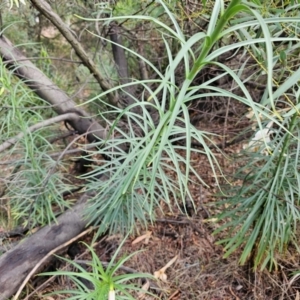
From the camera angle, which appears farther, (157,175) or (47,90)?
(47,90)

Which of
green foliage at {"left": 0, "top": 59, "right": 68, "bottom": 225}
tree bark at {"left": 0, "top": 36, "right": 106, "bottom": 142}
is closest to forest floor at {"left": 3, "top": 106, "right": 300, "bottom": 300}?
green foliage at {"left": 0, "top": 59, "right": 68, "bottom": 225}

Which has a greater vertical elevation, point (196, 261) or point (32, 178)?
point (32, 178)

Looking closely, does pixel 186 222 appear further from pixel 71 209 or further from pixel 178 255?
pixel 71 209

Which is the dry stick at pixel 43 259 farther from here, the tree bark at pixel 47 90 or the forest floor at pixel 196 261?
the tree bark at pixel 47 90

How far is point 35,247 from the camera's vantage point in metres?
→ 1.70

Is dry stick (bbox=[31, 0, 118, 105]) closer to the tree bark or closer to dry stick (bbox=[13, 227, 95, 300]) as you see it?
the tree bark

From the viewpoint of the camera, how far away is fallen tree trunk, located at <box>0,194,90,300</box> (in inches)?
61.6

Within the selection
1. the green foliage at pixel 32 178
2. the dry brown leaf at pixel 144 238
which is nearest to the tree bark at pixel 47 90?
the green foliage at pixel 32 178

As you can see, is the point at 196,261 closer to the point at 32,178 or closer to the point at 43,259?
the point at 43,259

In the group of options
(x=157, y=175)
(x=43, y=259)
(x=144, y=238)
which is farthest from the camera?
(x=144, y=238)

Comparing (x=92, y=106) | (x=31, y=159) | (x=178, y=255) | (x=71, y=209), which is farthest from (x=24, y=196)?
(x=92, y=106)

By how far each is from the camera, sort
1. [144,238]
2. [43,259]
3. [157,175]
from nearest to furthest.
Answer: [157,175] → [43,259] → [144,238]

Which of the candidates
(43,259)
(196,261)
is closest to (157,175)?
(196,261)

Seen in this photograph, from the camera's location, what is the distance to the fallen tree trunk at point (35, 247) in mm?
1565
